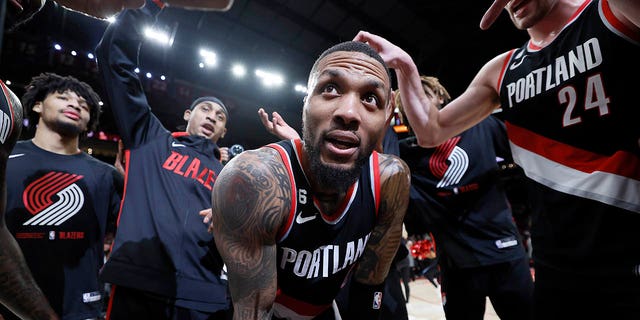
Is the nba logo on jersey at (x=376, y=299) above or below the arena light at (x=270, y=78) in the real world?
below

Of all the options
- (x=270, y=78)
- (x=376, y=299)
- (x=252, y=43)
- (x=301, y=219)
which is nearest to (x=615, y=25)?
(x=301, y=219)

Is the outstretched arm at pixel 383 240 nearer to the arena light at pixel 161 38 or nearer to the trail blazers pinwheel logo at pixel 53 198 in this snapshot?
the trail blazers pinwheel logo at pixel 53 198

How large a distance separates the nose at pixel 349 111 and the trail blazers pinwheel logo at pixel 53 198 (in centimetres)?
241

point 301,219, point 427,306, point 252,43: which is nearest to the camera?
point 301,219

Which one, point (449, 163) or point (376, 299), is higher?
point (449, 163)

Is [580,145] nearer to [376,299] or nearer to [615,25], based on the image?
[615,25]

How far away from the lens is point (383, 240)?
1.75 metres

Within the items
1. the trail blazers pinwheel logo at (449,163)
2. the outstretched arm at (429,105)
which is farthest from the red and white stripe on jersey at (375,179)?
the trail blazers pinwheel logo at (449,163)

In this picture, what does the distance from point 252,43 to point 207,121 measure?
387 inches

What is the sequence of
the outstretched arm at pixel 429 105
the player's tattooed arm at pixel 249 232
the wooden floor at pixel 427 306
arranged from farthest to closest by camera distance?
1. the wooden floor at pixel 427 306
2. the outstretched arm at pixel 429 105
3. the player's tattooed arm at pixel 249 232

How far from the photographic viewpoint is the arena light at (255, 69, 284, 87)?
42.9 feet

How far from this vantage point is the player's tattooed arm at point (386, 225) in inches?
66.7

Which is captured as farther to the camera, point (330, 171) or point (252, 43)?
point (252, 43)

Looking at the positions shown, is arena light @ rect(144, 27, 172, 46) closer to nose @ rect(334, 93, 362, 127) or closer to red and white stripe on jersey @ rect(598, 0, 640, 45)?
nose @ rect(334, 93, 362, 127)
